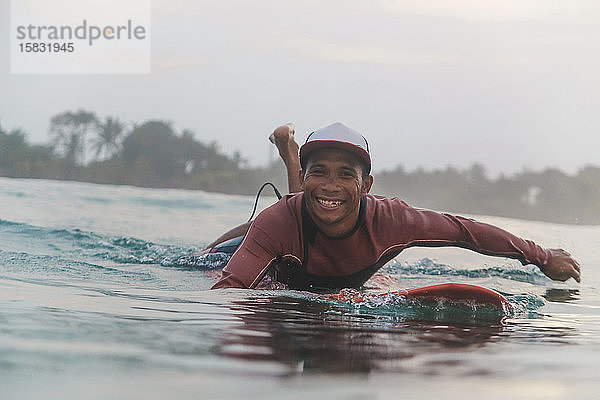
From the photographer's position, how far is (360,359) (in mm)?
1005

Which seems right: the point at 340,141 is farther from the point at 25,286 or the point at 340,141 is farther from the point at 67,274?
the point at 67,274

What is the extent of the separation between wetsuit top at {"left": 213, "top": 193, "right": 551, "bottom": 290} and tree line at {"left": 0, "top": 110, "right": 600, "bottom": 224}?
9245mm

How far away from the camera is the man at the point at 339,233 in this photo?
2287 millimetres

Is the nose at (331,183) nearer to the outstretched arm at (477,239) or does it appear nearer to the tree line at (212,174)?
the outstretched arm at (477,239)

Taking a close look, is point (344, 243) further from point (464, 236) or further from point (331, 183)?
point (464, 236)

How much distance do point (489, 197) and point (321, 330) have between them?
11.8 meters

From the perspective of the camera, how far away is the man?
2.29 m

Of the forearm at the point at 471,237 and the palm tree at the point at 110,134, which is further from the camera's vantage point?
the palm tree at the point at 110,134

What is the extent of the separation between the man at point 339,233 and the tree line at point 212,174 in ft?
30.3

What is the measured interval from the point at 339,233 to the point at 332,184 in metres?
0.20

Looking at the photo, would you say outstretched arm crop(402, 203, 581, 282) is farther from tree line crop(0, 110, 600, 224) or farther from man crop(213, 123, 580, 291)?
tree line crop(0, 110, 600, 224)

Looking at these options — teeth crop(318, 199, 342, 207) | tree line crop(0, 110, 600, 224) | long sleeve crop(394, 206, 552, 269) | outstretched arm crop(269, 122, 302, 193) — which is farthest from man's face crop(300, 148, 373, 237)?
tree line crop(0, 110, 600, 224)

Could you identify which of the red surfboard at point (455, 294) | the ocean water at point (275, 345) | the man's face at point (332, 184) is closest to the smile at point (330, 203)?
the man's face at point (332, 184)

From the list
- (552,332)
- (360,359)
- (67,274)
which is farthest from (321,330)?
(67,274)
